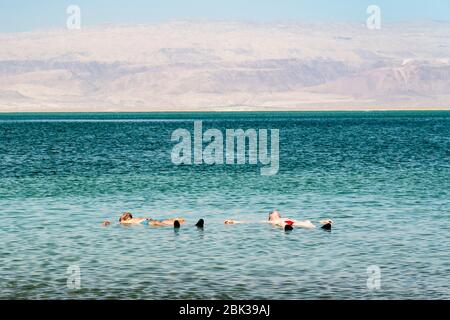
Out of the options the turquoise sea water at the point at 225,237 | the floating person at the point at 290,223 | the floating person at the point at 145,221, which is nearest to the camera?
the turquoise sea water at the point at 225,237

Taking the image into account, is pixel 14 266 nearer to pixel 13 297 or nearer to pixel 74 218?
pixel 13 297

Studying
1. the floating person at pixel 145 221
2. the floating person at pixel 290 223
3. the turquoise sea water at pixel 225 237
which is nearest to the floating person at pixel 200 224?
the turquoise sea water at pixel 225 237

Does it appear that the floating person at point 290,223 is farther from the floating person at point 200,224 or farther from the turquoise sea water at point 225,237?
the floating person at point 200,224

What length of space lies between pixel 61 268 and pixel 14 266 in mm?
1830

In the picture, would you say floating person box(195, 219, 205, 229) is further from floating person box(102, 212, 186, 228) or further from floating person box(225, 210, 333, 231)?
floating person box(225, 210, 333, 231)

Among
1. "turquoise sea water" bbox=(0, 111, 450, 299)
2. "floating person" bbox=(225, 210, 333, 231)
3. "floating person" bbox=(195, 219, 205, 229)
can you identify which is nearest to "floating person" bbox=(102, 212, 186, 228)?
"turquoise sea water" bbox=(0, 111, 450, 299)

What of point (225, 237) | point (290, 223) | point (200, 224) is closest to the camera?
point (225, 237)

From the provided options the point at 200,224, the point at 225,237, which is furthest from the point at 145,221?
the point at 225,237

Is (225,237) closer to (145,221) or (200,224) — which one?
(200,224)

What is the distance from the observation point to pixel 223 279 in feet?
99.9

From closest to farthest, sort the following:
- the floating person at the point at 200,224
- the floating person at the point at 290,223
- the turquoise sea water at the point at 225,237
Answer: the turquoise sea water at the point at 225,237
the floating person at the point at 290,223
the floating person at the point at 200,224

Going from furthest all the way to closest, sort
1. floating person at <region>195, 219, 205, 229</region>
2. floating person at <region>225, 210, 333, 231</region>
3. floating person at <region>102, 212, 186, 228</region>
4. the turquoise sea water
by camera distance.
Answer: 1. floating person at <region>102, 212, 186, 228</region>
2. floating person at <region>195, 219, 205, 229</region>
3. floating person at <region>225, 210, 333, 231</region>
4. the turquoise sea water

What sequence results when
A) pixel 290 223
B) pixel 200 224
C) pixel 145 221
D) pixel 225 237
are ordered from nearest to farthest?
1. pixel 225 237
2. pixel 290 223
3. pixel 200 224
4. pixel 145 221
